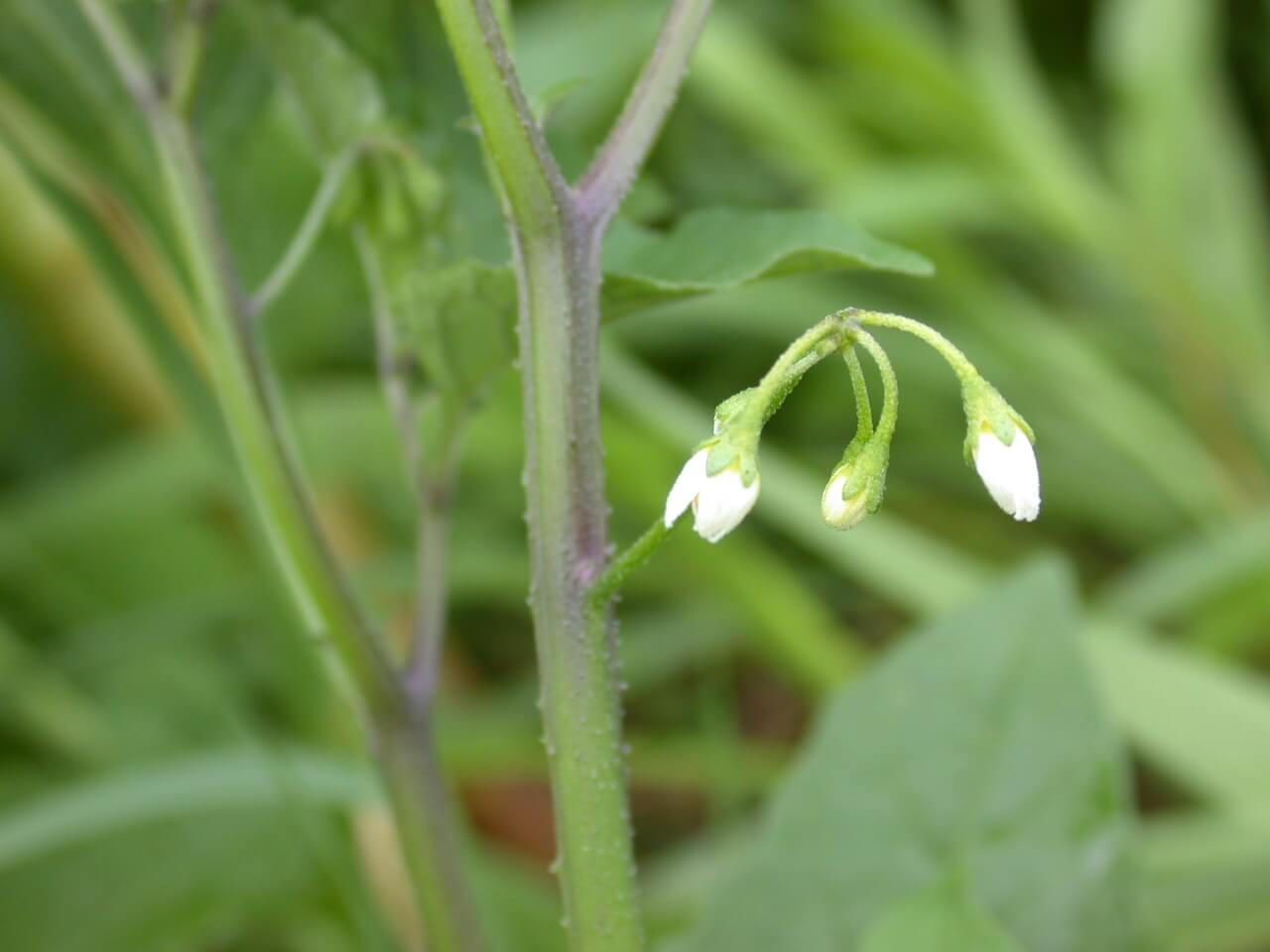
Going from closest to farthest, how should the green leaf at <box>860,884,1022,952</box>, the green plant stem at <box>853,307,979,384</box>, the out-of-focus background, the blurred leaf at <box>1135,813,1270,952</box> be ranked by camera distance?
the green plant stem at <box>853,307,979,384</box> < the green leaf at <box>860,884,1022,952</box> < the out-of-focus background < the blurred leaf at <box>1135,813,1270,952</box>

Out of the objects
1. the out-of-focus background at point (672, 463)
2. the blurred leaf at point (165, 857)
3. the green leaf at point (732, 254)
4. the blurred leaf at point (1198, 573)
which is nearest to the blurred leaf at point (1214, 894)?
the out-of-focus background at point (672, 463)

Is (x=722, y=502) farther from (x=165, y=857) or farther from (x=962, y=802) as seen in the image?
(x=165, y=857)

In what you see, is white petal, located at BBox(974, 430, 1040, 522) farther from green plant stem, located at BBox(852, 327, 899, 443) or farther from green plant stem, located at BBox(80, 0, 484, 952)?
green plant stem, located at BBox(80, 0, 484, 952)

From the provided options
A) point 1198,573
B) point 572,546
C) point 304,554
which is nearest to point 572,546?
point 572,546

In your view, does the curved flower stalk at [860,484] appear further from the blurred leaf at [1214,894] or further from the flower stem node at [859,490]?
the blurred leaf at [1214,894]

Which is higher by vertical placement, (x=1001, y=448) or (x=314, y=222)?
(x=314, y=222)

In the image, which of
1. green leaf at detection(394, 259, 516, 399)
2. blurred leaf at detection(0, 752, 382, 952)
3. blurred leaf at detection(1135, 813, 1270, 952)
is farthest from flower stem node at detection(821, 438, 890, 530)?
blurred leaf at detection(1135, 813, 1270, 952)

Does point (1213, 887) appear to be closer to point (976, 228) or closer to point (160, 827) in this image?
point (160, 827)
